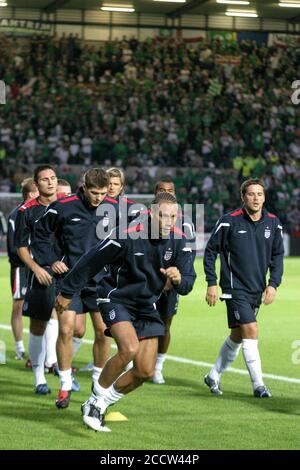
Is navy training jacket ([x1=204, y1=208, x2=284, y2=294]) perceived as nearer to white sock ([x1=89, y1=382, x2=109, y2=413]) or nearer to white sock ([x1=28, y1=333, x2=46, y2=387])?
white sock ([x1=28, y1=333, x2=46, y2=387])

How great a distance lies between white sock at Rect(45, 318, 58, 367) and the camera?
1132 cm

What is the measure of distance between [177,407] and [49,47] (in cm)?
3206

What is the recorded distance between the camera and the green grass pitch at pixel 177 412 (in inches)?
300

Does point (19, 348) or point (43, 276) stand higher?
point (43, 276)

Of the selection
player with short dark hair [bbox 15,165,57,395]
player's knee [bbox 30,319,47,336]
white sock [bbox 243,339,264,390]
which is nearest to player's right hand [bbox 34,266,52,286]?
player with short dark hair [bbox 15,165,57,395]

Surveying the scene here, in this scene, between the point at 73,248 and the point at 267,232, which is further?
the point at 267,232

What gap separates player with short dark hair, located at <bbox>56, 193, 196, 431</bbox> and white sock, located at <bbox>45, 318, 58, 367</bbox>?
3.14 m

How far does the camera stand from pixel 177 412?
354 inches

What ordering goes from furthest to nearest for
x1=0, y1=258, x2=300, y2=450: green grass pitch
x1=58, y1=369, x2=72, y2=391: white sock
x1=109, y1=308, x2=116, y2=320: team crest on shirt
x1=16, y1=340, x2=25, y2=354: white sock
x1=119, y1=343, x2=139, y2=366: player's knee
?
1. x1=16, y1=340, x2=25, y2=354: white sock
2. x1=58, y1=369, x2=72, y2=391: white sock
3. x1=109, y1=308, x2=116, y2=320: team crest on shirt
4. x1=119, y1=343, x2=139, y2=366: player's knee
5. x1=0, y1=258, x2=300, y2=450: green grass pitch

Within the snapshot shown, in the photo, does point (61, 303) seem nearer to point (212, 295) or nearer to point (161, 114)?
point (212, 295)

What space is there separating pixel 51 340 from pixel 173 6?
1246 inches

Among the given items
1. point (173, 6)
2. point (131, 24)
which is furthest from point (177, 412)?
point (131, 24)

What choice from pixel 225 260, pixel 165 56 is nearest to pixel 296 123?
pixel 165 56
